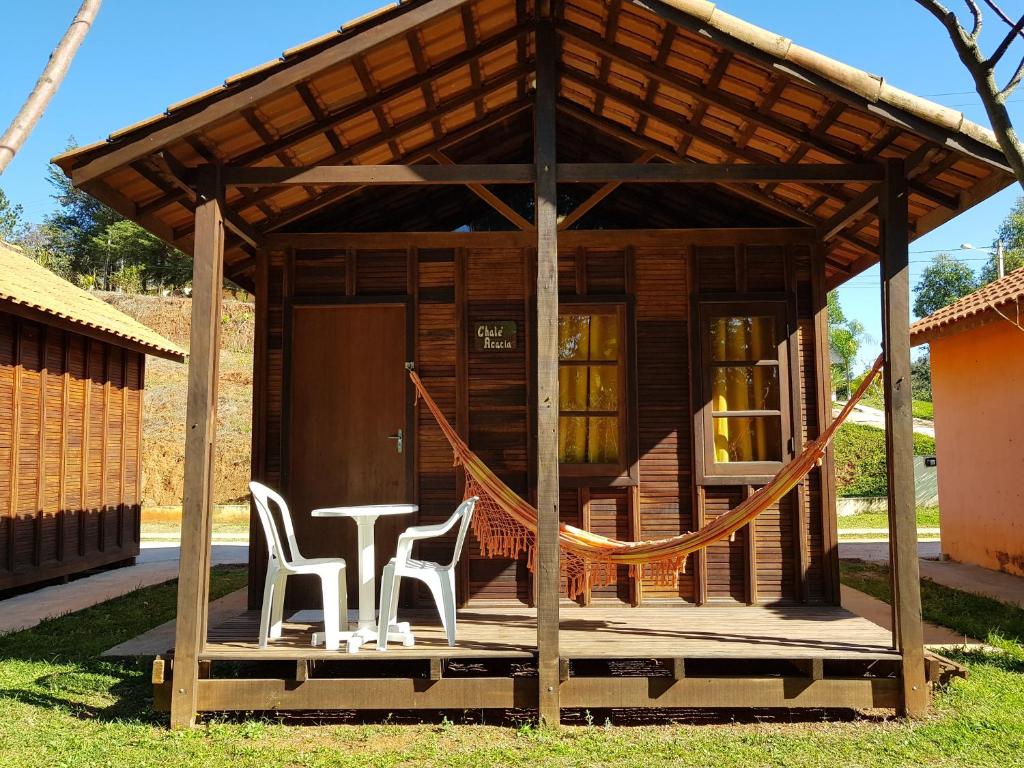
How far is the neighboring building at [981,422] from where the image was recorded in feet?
24.3

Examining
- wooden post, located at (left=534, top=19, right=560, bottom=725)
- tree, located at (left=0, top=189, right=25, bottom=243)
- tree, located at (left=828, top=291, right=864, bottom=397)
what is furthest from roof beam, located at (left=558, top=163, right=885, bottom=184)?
tree, located at (left=0, top=189, right=25, bottom=243)

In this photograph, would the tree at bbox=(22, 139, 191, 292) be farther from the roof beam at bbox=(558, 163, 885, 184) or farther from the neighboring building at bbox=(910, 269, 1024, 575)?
the roof beam at bbox=(558, 163, 885, 184)

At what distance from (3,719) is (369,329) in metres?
2.69

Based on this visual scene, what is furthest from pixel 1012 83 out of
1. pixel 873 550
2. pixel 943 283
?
pixel 943 283

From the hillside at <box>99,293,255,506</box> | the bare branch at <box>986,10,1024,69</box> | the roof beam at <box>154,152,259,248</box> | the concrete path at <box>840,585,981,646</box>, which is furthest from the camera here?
the hillside at <box>99,293,255,506</box>

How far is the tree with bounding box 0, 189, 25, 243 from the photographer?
30.0 meters

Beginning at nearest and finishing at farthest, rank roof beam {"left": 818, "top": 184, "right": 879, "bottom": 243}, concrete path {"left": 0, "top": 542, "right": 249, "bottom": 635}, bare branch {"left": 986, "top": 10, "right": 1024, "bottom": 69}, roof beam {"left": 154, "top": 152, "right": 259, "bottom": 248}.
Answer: bare branch {"left": 986, "top": 10, "right": 1024, "bottom": 69}
roof beam {"left": 154, "top": 152, "right": 259, "bottom": 248}
roof beam {"left": 818, "top": 184, "right": 879, "bottom": 243}
concrete path {"left": 0, "top": 542, "right": 249, "bottom": 635}

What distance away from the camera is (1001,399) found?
7.68 meters

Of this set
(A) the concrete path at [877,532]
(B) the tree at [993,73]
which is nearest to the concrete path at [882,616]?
(B) the tree at [993,73]

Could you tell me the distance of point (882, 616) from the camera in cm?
537

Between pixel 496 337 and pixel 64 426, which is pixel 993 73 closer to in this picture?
pixel 496 337

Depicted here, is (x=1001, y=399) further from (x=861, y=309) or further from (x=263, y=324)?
(x=861, y=309)

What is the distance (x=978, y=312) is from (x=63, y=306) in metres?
8.09

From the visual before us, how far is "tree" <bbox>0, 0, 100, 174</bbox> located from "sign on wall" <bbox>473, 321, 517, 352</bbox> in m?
3.24
